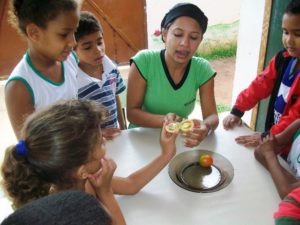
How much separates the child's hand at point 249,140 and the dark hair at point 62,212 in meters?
1.31

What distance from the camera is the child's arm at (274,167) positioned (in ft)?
4.37

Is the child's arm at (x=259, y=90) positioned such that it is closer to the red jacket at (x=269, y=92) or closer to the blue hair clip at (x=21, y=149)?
the red jacket at (x=269, y=92)

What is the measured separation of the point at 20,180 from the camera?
3.62 feet

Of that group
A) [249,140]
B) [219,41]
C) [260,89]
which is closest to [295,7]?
[260,89]

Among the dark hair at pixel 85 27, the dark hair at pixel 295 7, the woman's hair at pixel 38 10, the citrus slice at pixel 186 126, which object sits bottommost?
the citrus slice at pixel 186 126

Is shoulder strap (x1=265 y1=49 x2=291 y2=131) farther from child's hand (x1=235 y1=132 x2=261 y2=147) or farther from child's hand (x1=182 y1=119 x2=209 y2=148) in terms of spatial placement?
child's hand (x1=182 y1=119 x2=209 y2=148)

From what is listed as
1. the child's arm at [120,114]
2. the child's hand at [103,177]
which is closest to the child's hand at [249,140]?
the child's hand at [103,177]

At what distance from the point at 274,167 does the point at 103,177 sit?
2.72 ft

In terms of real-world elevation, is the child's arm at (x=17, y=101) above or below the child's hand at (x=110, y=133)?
above

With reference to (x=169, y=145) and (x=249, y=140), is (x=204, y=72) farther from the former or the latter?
(x=169, y=145)

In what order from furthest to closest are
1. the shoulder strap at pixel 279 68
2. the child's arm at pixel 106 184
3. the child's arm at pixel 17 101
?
the shoulder strap at pixel 279 68
the child's arm at pixel 17 101
the child's arm at pixel 106 184

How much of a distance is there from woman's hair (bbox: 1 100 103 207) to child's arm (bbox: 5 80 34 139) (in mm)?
365

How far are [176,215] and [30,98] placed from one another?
929 mm

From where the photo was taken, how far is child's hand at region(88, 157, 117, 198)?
1223mm
